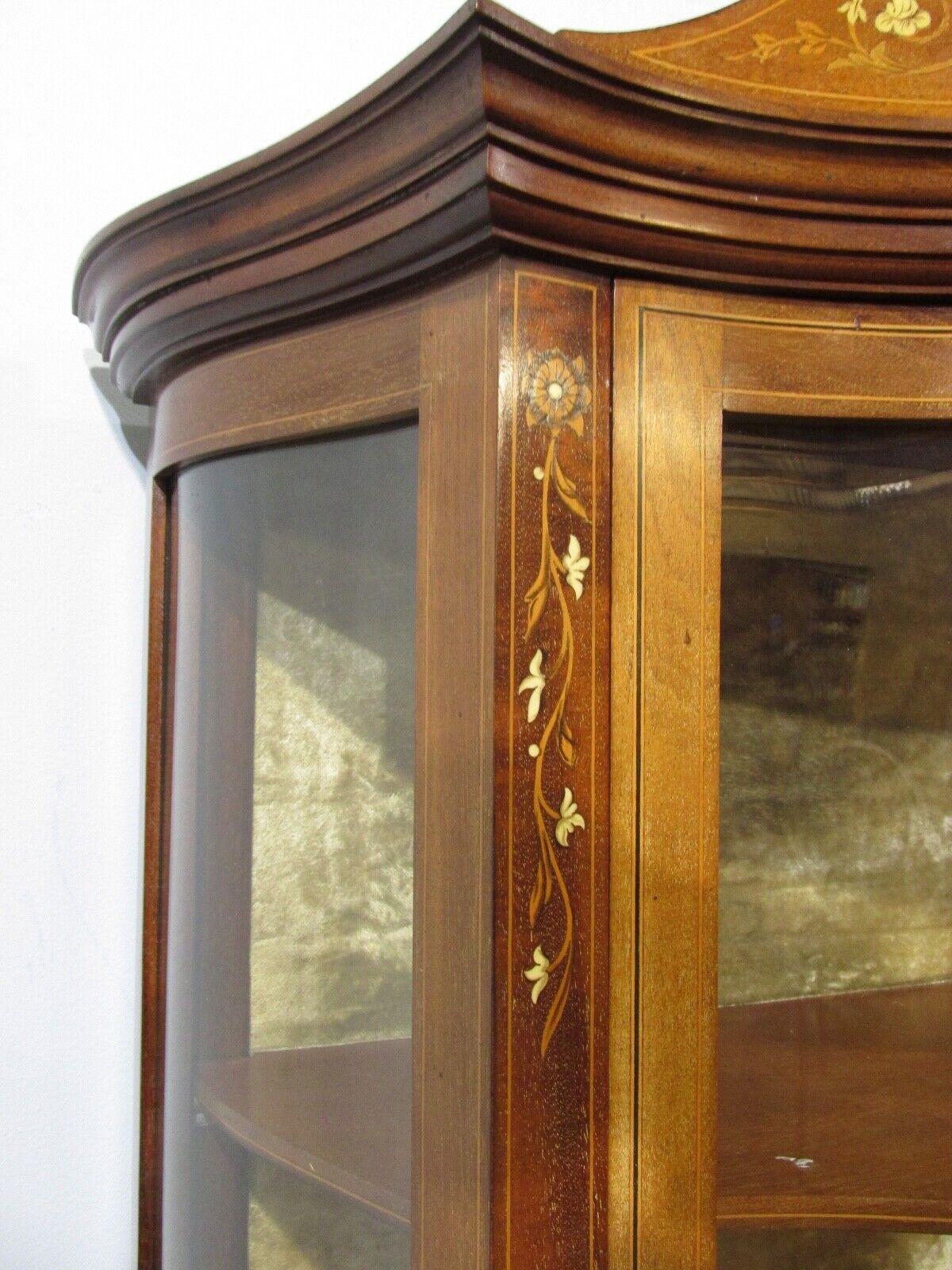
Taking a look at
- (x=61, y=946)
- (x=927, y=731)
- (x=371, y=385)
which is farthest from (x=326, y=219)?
(x=61, y=946)

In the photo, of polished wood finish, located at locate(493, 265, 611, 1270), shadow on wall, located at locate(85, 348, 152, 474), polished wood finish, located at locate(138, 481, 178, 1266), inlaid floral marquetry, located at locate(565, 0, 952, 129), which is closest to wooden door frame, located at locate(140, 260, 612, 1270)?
polished wood finish, located at locate(493, 265, 611, 1270)

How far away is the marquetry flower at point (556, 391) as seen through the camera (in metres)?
0.58

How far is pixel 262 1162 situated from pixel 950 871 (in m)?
0.46

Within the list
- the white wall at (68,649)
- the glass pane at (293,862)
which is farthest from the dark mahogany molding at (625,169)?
the white wall at (68,649)

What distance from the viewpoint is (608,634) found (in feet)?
1.94

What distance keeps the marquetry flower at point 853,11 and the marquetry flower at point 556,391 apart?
0.84 ft

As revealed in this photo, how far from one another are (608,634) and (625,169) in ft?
0.74

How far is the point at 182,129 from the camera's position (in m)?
1.06

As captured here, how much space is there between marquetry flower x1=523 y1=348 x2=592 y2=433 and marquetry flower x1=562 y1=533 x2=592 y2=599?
6 cm

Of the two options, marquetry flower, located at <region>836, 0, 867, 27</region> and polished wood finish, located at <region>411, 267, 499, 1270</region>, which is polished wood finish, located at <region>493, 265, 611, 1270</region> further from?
marquetry flower, located at <region>836, 0, 867, 27</region>

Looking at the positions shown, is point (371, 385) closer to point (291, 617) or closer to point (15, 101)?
point (291, 617)

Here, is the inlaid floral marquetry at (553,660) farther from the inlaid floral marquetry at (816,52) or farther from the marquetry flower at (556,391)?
the inlaid floral marquetry at (816,52)

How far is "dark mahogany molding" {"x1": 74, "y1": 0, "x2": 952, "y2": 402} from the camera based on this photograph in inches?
21.5

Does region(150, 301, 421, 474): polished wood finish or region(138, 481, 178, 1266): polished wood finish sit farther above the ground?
region(150, 301, 421, 474): polished wood finish
